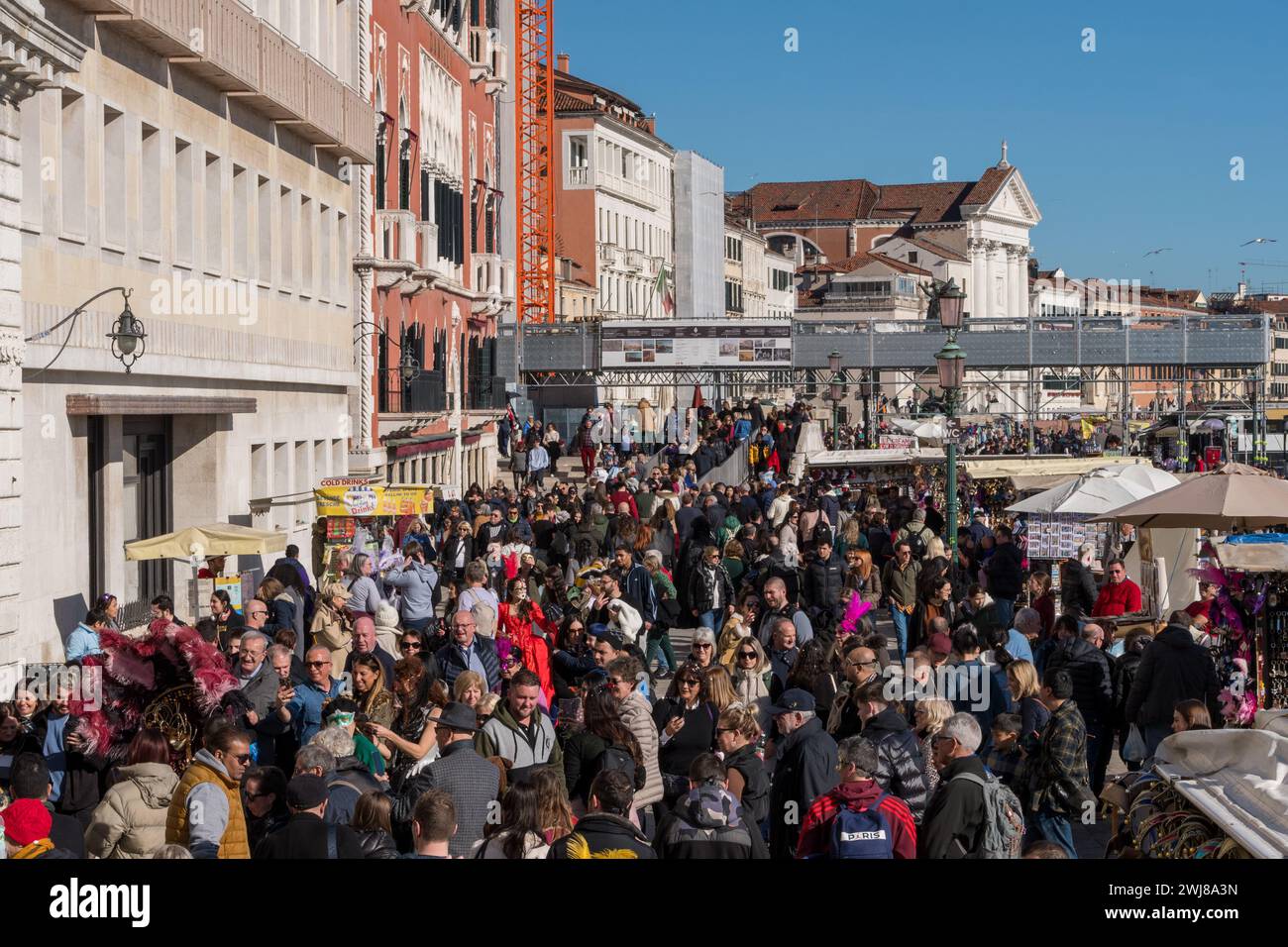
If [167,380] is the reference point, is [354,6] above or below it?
above

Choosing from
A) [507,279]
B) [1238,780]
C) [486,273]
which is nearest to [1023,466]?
[486,273]

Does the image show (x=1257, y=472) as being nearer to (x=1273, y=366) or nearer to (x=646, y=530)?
(x=646, y=530)

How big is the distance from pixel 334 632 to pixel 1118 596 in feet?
21.0

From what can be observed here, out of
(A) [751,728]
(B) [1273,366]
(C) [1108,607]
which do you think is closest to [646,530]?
(C) [1108,607]

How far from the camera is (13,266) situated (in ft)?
53.7

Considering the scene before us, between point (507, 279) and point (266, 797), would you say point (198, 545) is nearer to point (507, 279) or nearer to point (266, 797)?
point (266, 797)

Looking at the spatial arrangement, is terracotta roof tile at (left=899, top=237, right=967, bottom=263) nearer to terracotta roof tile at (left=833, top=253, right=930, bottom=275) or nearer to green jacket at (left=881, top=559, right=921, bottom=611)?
terracotta roof tile at (left=833, top=253, right=930, bottom=275)

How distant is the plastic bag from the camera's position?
514 inches

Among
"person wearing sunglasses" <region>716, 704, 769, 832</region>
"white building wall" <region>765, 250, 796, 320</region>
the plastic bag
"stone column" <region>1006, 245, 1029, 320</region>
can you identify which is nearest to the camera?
"person wearing sunglasses" <region>716, 704, 769, 832</region>

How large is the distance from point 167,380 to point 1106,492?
31.5ft

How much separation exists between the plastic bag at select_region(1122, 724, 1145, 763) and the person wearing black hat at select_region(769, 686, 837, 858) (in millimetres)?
3797

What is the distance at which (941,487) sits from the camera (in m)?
38.8

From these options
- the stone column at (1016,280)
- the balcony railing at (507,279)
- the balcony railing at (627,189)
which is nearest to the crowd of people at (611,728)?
the balcony railing at (507,279)

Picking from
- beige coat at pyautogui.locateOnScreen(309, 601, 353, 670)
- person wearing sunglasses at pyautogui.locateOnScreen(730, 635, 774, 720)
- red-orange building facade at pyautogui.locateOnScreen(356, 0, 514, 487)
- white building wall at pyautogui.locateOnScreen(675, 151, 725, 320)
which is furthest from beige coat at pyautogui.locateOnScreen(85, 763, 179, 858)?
white building wall at pyautogui.locateOnScreen(675, 151, 725, 320)
